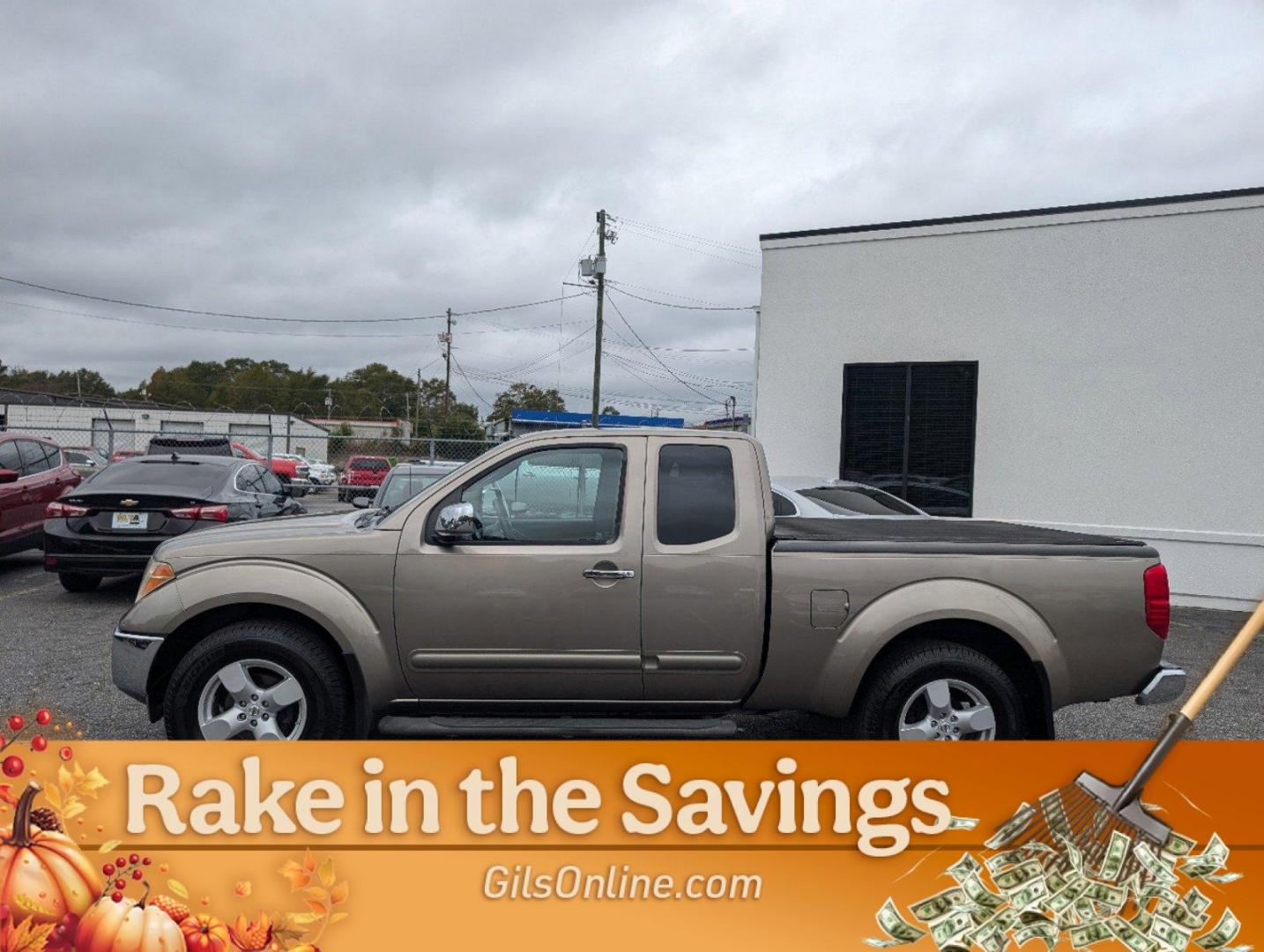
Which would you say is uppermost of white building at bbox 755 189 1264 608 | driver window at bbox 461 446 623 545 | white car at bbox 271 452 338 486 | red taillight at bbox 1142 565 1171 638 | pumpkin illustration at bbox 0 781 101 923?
white building at bbox 755 189 1264 608

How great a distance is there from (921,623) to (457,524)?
6.72ft

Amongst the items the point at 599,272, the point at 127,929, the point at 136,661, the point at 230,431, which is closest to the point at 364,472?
the point at 599,272

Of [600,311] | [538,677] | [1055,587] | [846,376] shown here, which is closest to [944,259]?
[846,376]

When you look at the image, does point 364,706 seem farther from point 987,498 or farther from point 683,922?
point 987,498

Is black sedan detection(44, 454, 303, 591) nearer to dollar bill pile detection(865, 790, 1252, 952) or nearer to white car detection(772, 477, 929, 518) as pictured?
white car detection(772, 477, 929, 518)

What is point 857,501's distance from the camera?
7625 millimetres

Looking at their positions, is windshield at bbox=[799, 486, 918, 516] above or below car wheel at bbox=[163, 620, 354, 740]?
above

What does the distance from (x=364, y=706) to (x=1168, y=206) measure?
409 inches

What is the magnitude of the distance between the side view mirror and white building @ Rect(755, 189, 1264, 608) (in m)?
8.50

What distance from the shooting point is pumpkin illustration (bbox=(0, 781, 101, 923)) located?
7.48ft

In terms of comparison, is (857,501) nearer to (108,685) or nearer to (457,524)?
(457,524)

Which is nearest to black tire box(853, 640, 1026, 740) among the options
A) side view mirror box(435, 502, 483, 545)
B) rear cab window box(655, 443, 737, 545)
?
rear cab window box(655, 443, 737, 545)

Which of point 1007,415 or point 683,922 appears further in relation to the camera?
point 1007,415

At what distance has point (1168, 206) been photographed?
9.91m
